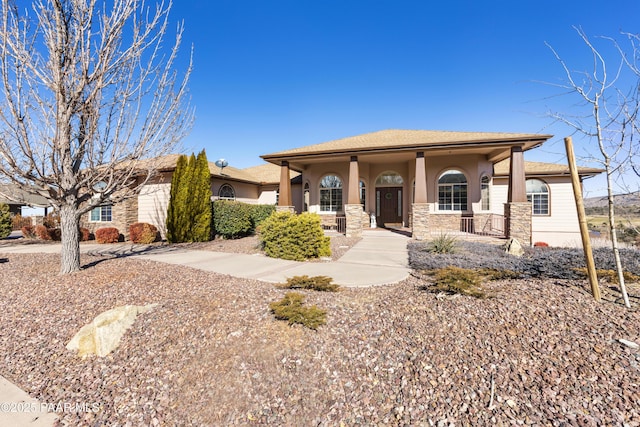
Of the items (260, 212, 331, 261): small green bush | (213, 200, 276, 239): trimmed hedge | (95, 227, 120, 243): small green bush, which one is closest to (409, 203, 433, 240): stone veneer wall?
(260, 212, 331, 261): small green bush

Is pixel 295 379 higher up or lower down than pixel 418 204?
lower down

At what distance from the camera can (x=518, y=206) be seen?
35.2 feet

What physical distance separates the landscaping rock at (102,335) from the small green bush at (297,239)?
15.7 feet

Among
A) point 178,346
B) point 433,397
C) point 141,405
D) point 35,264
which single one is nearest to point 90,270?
point 35,264

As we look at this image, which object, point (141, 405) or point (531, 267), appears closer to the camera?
point (141, 405)

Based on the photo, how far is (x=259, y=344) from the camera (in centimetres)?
300

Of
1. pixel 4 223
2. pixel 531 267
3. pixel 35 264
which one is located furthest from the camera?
pixel 4 223

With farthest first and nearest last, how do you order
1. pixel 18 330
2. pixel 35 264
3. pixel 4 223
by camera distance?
pixel 4 223 → pixel 35 264 → pixel 18 330

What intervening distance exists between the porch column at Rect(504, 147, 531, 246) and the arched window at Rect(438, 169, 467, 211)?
296cm

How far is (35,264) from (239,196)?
1104cm

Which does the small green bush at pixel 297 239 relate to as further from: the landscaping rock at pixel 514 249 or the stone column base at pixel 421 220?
the landscaping rock at pixel 514 249

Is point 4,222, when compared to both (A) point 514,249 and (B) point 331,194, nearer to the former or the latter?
(B) point 331,194

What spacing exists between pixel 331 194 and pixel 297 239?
27.4 ft

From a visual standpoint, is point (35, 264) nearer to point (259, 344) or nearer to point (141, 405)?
point (141, 405)
